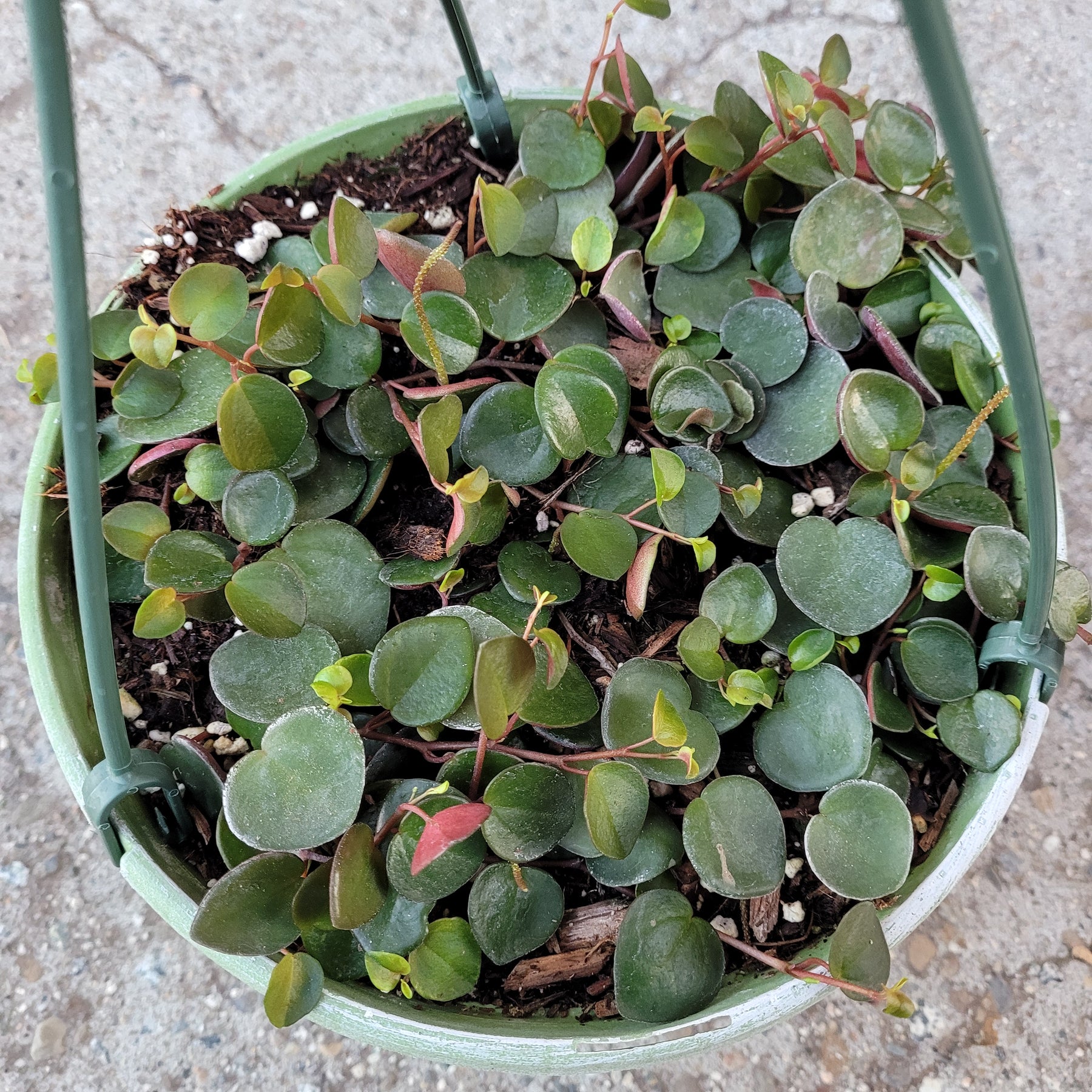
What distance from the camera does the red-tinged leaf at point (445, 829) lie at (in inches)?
20.1

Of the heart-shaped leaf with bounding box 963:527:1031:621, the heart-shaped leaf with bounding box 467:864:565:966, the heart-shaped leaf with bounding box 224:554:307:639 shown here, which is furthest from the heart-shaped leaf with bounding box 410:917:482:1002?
the heart-shaped leaf with bounding box 963:527:1031:621

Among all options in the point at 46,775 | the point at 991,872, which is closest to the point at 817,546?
the point at 991,872

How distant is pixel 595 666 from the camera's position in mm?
694

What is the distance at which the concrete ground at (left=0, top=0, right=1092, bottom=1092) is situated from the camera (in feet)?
3.20

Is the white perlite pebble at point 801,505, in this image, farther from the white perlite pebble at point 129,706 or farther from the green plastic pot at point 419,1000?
the white perlite pebble at point 129,706

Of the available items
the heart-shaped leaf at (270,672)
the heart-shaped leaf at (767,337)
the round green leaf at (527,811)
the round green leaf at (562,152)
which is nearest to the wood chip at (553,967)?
the round green leaf at (527,811)

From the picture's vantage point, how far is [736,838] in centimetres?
62

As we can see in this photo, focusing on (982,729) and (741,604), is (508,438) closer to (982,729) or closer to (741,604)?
(741,604)

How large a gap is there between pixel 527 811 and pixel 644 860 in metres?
0.10

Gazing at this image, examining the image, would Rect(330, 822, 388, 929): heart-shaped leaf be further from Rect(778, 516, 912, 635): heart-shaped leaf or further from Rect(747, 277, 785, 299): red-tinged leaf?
Rect(747, 277, 785, 299): red-tinged leaf

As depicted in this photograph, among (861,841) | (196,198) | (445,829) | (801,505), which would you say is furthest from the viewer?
(196,198)

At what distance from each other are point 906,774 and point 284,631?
487mm

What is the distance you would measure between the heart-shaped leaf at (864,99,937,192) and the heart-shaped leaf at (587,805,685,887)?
57 centimetres

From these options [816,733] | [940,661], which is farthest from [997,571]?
[816,733]
